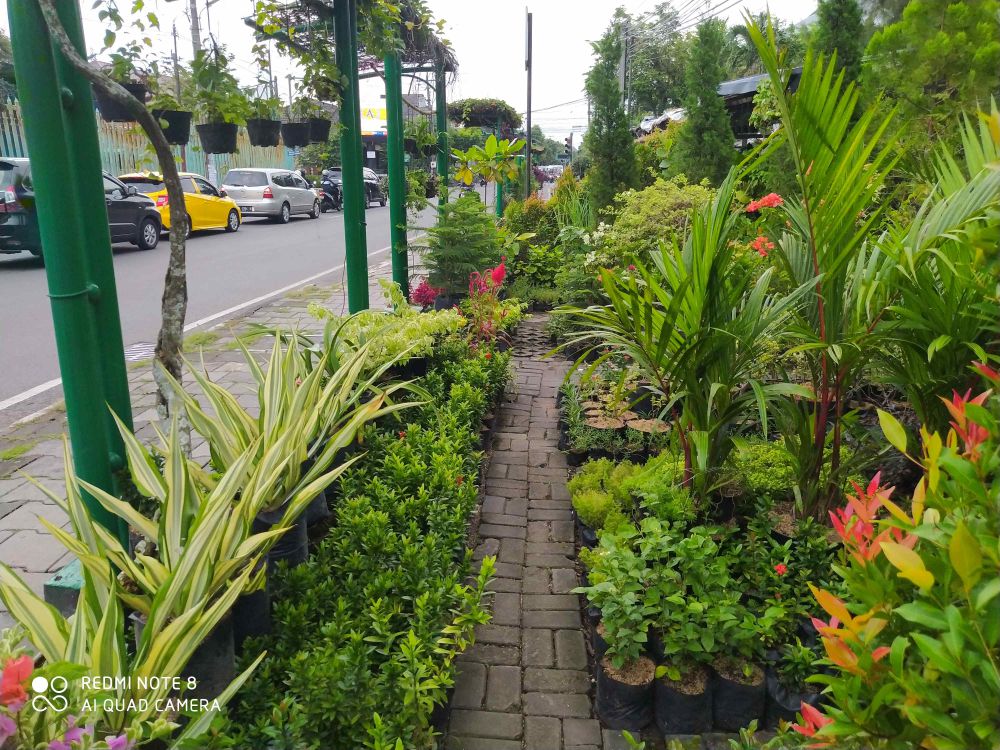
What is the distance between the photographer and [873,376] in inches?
97.5

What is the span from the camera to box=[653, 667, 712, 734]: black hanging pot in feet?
7.06

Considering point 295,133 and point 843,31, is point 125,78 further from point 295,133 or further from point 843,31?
point 843,31

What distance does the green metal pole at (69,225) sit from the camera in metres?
2.02

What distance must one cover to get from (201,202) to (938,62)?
13069 millimetres

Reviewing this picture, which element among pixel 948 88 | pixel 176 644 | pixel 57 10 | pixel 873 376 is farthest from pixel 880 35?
pixel 176 644

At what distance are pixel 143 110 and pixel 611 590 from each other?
81.4 inches

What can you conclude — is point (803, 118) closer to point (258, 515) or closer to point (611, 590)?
point (611, 590)

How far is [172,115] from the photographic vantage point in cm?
321

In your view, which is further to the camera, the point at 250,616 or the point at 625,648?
the point at 625,648

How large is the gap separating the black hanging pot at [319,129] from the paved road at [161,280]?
276 centimetres

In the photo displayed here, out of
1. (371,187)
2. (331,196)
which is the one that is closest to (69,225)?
(331,196)

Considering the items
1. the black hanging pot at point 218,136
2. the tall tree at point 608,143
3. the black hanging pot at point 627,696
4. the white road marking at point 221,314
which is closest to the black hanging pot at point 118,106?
the black hanging pot at point 218,136

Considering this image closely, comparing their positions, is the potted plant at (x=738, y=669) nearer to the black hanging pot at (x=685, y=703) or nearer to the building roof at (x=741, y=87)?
the black hanging pot at (x=685, y=703)

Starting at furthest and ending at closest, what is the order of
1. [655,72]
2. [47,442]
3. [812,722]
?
[655,72] → [47,442] → [812,722]
